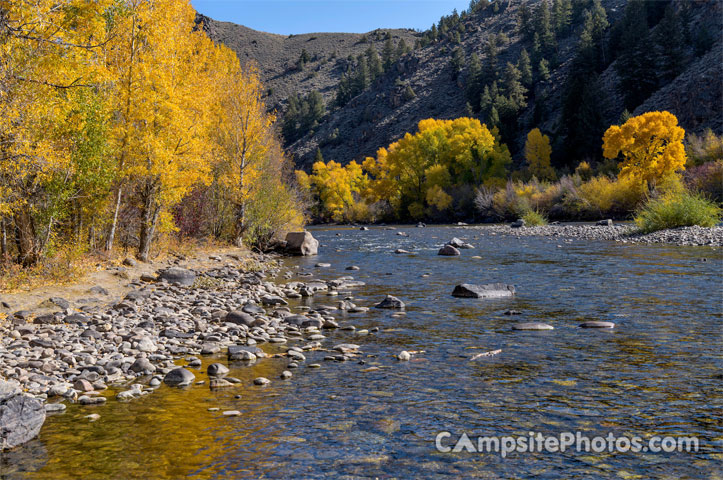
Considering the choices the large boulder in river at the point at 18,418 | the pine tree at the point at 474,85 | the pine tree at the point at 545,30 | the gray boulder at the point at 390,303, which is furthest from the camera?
the pine tree at the point at 545,30

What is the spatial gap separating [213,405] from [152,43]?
14.7 meters

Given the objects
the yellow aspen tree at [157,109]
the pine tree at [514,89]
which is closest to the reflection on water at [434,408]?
the yellow aspen tree at [157,109]

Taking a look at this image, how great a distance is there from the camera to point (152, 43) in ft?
55.3

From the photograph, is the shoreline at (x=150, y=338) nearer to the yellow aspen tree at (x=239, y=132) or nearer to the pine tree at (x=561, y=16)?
the yellow aspen tree at (x=239, y=132)

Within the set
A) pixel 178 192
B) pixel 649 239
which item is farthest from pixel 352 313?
pixel 649 239

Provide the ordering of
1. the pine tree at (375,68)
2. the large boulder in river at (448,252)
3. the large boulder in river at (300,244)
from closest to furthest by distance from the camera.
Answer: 1. the large boulder in river at (448,252)
2. the large boulder in river at (300,244)
3. the pine tree at (375,68)

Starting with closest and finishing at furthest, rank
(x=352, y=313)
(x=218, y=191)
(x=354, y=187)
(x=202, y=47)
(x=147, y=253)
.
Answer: (x=352, y=313) → (x=147, y=253) → (x=202, y=47) → (x=218, y=191) → (x=354, y=187)

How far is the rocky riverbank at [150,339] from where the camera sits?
6922 mm

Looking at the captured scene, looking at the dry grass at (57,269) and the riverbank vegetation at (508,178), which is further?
the riverbank vegetation at (508,178)

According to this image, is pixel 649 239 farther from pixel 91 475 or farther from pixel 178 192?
pixel 91 475

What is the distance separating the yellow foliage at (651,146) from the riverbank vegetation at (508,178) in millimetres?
91

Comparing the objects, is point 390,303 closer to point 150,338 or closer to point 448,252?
point 150,338

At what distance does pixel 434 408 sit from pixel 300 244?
859 inches

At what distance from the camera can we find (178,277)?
50.5ft
